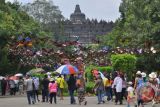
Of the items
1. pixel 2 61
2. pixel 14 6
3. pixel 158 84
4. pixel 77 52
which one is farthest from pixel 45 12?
pixel 158 84

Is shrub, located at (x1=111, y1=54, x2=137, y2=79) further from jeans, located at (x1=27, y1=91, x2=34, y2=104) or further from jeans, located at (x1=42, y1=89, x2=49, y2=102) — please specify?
jeans, located at (x1=27, y1=91, x2=34, y2=104)

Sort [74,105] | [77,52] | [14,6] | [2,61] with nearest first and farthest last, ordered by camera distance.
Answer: [74,105]
[2,61]
[77,52]
[14,6]

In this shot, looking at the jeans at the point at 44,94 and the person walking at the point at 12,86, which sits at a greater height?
the person walking at the point at 12,86

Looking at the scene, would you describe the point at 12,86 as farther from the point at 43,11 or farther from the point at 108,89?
the point at 43,11

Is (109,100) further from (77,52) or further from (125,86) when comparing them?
(77,52)

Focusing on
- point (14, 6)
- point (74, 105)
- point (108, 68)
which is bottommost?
point (74, 105)

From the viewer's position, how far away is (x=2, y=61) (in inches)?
2211

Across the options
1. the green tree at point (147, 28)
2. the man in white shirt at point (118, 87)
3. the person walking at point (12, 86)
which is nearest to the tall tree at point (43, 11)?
the green tree at point (147, 28)

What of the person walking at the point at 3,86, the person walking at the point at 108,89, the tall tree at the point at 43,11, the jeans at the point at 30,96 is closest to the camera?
the jeans at the point at 30,96

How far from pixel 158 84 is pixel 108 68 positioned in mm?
22280

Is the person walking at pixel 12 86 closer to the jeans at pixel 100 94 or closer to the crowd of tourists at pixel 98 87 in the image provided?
the crowd of tourists at pixel 98 87

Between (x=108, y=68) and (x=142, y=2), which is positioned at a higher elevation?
(x=142, y=2)

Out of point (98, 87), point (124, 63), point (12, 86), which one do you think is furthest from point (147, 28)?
point (98, 87)

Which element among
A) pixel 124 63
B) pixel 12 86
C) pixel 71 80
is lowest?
pixel 71 80
